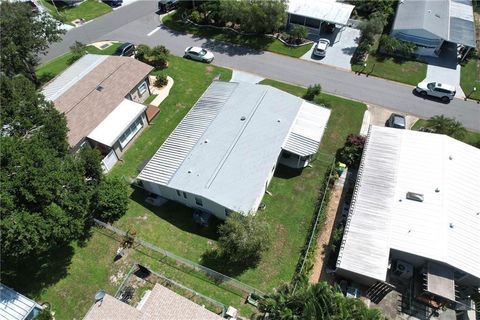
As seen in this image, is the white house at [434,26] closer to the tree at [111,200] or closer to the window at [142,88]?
the window at [142,88]

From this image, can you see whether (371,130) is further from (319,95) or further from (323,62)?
(323,62)

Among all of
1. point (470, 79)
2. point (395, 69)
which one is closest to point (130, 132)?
point (395, 69)

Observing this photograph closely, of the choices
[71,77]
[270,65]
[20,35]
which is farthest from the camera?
[270,65]

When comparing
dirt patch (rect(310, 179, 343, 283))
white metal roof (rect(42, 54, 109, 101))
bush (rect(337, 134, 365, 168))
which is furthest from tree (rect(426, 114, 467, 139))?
white metal roof (rect(42, 54, 109, 101))

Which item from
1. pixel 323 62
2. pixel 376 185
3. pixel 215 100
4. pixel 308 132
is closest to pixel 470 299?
pixel 376 185

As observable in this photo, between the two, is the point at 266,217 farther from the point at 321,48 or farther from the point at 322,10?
the point at 322,10

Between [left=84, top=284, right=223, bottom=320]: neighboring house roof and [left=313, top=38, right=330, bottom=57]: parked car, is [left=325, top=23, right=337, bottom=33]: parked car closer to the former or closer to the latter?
[left=313, top=38, right=330, bottom=57]: parked car

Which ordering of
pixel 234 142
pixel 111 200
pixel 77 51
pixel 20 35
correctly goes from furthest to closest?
pixel 77 51 < pixel 20 35 < pixel 234 142 < pixel 111 200

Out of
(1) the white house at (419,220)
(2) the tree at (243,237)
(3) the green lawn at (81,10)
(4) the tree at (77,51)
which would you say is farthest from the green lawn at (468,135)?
(3) the green lawn at (81,10)
